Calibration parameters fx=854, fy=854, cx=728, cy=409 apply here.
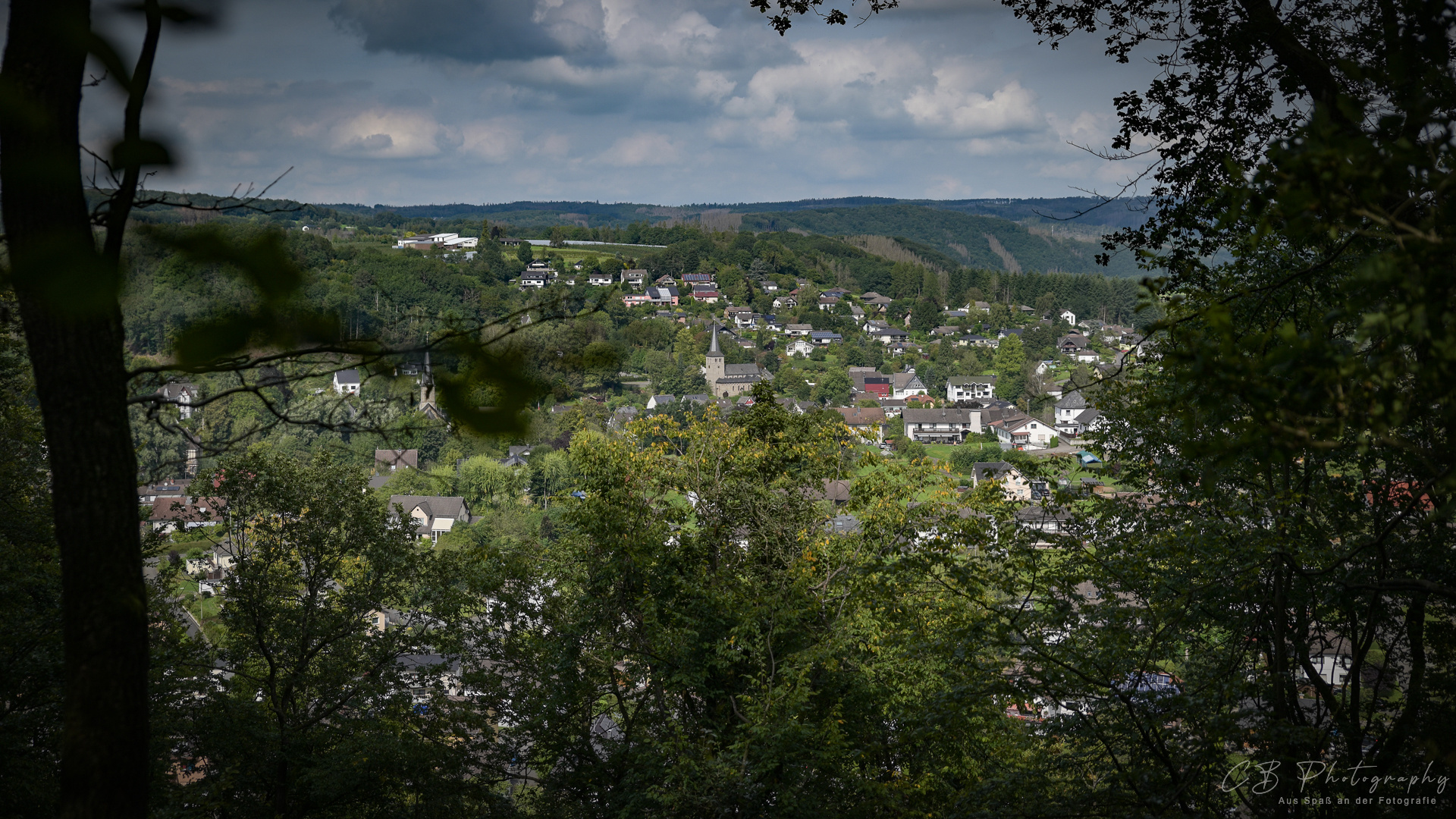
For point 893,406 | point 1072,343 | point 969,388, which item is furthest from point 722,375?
point 1072,343

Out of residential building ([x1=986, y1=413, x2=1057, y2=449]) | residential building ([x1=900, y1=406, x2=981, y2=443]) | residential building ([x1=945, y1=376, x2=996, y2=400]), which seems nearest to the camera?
residential building ([x1=986, y1=413, x2=1057, y2=449])

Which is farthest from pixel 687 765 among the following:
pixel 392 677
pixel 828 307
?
pixel 828 307

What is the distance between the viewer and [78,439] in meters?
1.80

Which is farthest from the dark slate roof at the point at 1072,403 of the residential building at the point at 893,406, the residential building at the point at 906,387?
the residential building at the point at 893,406

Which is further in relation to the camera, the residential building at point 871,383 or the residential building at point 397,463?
the residential building at point 871,383

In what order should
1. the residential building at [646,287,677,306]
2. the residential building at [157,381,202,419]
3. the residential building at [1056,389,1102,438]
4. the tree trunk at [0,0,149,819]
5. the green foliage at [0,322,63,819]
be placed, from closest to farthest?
the tree trunk at [0,0,149,819]
the residential building at [157,381,202,419]
the green foliage at [0,322,63,819]
the residential building at [1056,389,1102,438]
the residential building at [646,287,677,306]

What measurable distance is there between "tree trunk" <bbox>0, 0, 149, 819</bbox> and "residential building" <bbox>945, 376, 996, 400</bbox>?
81154mm

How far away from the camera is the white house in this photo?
177 cm

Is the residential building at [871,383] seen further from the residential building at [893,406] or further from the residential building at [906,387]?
the residential building at [893,406]

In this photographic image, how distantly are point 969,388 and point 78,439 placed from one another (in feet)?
268

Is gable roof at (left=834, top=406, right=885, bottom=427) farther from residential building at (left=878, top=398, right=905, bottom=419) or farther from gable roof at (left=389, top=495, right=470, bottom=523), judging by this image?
gable roof at (left=389, top=495, right=470, bottom=523)

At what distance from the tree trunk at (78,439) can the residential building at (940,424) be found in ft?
214

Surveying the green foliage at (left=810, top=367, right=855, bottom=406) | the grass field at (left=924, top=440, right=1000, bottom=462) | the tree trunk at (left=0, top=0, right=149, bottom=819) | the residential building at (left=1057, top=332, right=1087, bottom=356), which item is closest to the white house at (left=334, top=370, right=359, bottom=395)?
the tree trunk at (left=0, top=0, right=149, bottom=819)

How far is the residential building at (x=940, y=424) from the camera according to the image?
219 feet
